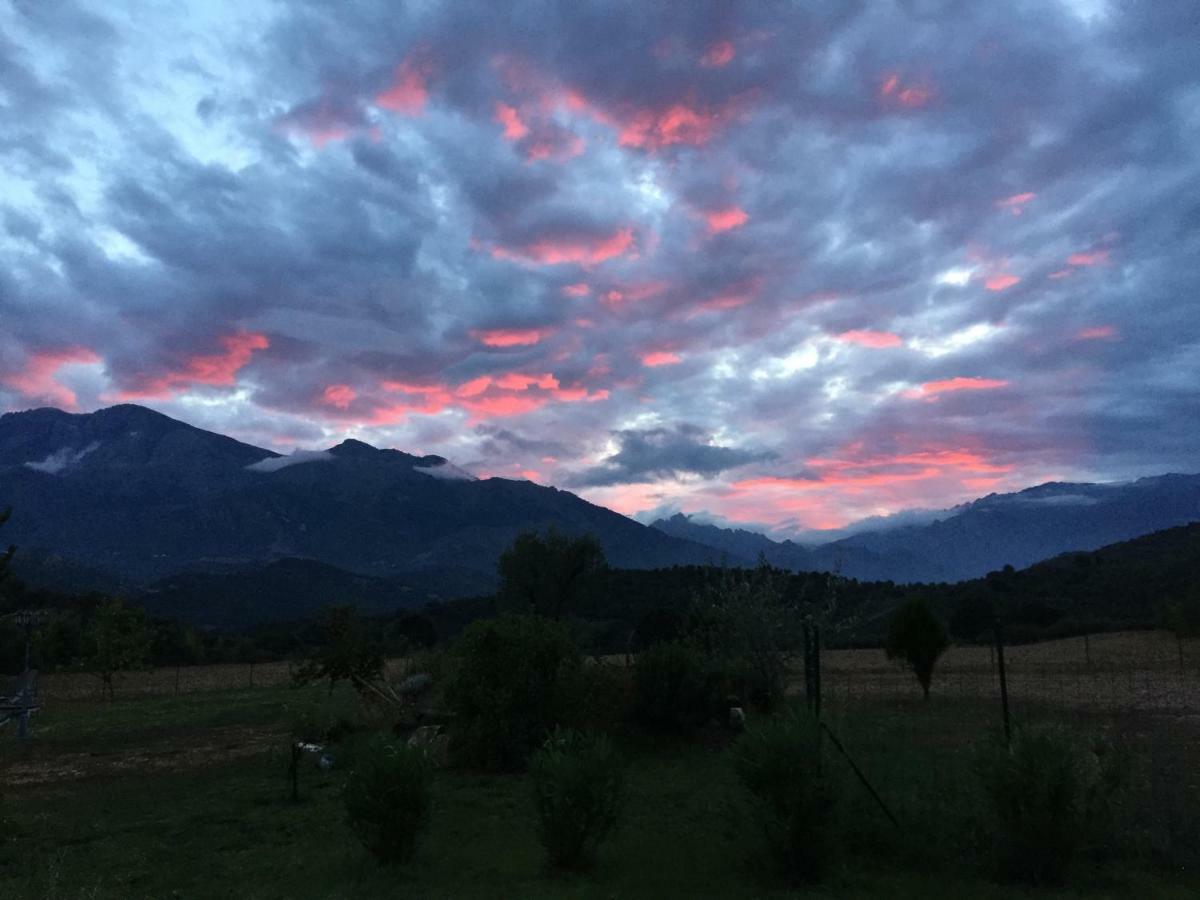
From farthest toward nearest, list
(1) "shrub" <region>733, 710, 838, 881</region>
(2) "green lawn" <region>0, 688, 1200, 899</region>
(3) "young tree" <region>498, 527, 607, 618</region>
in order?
(3) "young tree" <region>498, 527, 607, 618</region>
(2) "green lawn" <region>0, 688, 1200, 899</region>
(1) "shrub" <region>733, 710, 838, 881</region>

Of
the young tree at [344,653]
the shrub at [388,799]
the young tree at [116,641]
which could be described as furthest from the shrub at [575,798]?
the young tree at [116,641]

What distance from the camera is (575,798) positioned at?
31.2 ft

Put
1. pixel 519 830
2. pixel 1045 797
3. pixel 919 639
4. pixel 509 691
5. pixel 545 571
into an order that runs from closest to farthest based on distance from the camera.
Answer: pixel 1045 797 < pixel 519 830 < pixel 509 691 < pixel 919 639 < pixel 545 571

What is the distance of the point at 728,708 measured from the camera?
752 inches

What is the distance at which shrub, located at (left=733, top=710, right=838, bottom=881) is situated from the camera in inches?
352

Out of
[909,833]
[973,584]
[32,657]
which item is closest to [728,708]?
[909,833]

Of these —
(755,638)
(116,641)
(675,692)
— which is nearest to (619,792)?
(675,692)

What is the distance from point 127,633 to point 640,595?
41838 millimetres

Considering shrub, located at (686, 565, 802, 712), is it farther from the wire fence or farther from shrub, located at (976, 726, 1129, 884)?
shrub, located at (976, 726, 1129, 884)

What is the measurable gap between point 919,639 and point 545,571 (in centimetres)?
2754

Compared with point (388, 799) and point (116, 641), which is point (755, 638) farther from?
point (116, 641)

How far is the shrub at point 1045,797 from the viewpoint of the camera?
8.73m

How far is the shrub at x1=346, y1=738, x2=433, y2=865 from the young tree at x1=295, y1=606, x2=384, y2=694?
→ 33.4 ft

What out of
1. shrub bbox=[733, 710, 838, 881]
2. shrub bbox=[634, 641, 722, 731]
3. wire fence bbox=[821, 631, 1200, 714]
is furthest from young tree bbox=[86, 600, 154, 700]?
shrub bbox=[733, 710, 838, 881]
